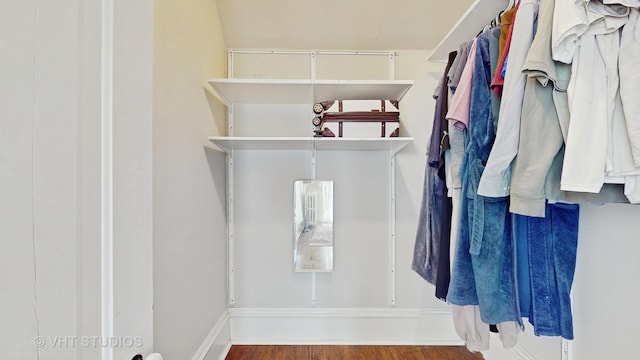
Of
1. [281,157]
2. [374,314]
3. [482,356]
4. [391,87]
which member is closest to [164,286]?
[281,157]

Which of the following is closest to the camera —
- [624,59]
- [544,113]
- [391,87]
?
[624,59]

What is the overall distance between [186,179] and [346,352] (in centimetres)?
147

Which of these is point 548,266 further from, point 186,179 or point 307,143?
point 186,179

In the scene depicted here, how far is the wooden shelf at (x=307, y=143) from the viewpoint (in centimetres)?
168

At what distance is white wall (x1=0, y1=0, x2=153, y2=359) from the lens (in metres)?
0.36

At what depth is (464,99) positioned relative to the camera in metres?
1.08

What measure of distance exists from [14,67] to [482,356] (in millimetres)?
2440

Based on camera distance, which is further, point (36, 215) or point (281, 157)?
point (281, 157)

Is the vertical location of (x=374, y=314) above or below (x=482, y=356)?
above

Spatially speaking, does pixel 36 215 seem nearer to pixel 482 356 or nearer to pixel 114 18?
pixel 114 18

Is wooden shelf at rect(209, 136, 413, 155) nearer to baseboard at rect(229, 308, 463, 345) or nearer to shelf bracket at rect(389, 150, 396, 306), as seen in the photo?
shelf bracket at rect(389, 150, 396, 306)

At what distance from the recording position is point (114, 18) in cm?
50

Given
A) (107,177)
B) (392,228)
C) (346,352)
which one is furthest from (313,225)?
(107,177)

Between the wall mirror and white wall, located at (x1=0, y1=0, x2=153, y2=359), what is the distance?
1.48 m
